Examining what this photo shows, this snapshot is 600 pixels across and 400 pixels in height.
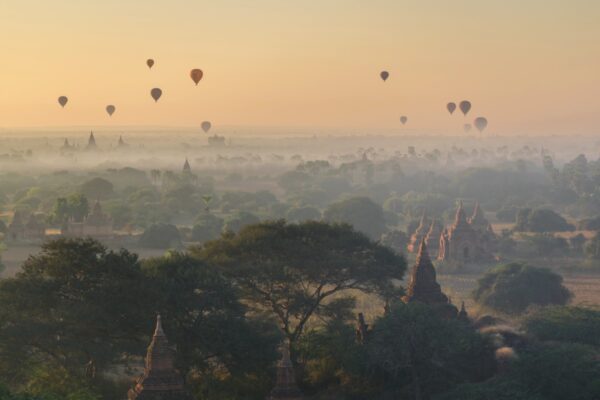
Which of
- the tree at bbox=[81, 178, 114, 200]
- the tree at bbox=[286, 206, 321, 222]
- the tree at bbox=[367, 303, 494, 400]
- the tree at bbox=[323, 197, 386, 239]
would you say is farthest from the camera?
the tree at bbox=[81, 178, 114, 200]

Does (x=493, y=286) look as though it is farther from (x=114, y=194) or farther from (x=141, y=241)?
(x=114, y=194)

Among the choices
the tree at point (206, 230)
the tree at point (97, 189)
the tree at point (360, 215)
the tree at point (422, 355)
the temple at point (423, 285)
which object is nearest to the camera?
the tree at point (422, 355)

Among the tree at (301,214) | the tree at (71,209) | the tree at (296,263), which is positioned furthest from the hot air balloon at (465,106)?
A: the tree at (296,263)

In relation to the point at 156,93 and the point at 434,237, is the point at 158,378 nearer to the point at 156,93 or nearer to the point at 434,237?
the point at 434,237

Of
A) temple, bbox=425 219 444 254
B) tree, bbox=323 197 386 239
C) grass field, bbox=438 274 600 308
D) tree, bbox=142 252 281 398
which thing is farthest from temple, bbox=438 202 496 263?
tree, bbox=142 252 281 398

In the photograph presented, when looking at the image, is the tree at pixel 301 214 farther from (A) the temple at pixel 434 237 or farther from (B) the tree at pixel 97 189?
(A) the temple at pixel 434 237

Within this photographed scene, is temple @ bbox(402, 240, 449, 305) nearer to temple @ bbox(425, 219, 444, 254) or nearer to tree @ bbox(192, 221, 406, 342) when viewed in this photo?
tree @ bbox(192, 221, 406, 342)
